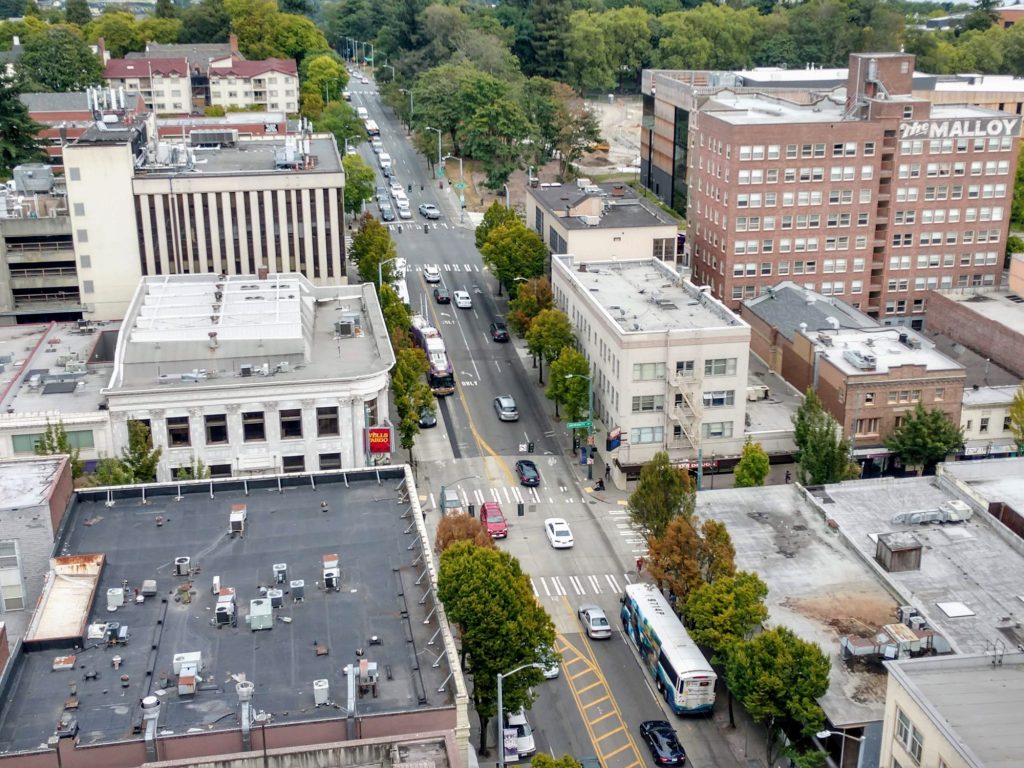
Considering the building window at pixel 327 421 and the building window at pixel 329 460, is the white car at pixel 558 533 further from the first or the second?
the building window at pixel 327 421

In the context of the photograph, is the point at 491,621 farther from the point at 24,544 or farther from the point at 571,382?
the point at 571,382

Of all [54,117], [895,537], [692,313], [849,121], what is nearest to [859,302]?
[849,121]

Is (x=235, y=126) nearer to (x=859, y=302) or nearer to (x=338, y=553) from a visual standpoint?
(x=859, y=302)

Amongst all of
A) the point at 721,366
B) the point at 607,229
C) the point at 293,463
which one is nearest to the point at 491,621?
the point at 293,463

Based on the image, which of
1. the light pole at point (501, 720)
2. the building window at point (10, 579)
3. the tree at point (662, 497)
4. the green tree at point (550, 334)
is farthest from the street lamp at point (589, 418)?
the building window at point (10, 579)

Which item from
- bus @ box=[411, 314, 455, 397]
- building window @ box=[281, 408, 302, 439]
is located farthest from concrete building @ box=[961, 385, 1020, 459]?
building window @ box=[281, 408, 302, 439]

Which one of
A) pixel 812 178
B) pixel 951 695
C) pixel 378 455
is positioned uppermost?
pixel 812 178

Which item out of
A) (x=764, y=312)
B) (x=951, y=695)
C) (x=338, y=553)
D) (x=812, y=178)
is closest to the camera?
(x=951, y=695)
